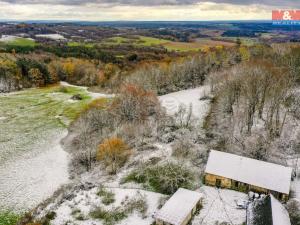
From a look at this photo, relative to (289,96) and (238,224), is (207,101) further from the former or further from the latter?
(238,224)

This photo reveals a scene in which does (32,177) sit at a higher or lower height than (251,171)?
lower

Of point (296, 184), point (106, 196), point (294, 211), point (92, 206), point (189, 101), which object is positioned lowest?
point (92, 206)

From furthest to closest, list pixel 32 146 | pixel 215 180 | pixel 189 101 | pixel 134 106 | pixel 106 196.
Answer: pixel 189 101 → pixel 134 106 → pixel 32 146 → pixel 215 180 → pixel 106 196

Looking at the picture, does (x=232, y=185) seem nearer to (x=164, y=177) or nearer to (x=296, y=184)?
(x=296, y=184)

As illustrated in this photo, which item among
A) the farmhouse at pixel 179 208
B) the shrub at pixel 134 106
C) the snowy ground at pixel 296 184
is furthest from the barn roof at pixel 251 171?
the shrub at pixel 134 106

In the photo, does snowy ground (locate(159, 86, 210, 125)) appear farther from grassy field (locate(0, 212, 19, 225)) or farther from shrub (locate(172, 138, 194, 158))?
grassy field (locate(0, 212, 19, 225))

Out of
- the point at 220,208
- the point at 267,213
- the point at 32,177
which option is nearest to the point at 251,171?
the point at 220,208

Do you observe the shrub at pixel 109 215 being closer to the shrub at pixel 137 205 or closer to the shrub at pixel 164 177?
the shrub at pixel 137 205

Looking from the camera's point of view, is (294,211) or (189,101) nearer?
(294,211)
